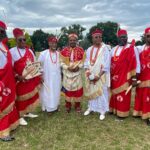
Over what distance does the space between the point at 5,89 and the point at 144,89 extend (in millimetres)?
3251

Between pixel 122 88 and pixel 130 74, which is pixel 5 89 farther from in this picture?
pixel 130 74

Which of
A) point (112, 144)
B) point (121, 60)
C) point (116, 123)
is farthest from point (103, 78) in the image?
point (112, 144)

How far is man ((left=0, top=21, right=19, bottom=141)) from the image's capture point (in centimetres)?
646

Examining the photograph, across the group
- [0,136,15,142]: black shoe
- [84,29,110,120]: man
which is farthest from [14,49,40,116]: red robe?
[84,29,110,120]: man

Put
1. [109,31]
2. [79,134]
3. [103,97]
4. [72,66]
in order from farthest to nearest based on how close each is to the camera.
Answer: [109,31], [72,66], [103,97], [79,134]

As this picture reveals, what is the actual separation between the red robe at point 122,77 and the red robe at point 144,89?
212 millimetres

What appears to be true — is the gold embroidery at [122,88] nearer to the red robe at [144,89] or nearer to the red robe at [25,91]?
the red robe at [144,89]

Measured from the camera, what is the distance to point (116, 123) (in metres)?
7.51

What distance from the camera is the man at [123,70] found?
24.2ft

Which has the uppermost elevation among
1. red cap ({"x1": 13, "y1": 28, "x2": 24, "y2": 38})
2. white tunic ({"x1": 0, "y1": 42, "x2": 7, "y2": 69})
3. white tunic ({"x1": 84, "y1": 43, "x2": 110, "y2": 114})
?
red cap ({"x1": 13, "y1": 28, "x2": 24, "y2": 38})

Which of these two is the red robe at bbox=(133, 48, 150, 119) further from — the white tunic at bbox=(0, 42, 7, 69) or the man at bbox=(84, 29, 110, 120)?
the white tunic at bbox=(0, 42, 7, 69)

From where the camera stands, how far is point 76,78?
8.06 m

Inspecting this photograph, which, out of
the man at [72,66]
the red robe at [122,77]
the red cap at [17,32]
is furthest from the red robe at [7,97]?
the red robe at [122,77]

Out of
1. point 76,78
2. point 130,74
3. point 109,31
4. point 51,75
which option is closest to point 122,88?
point 130,74
